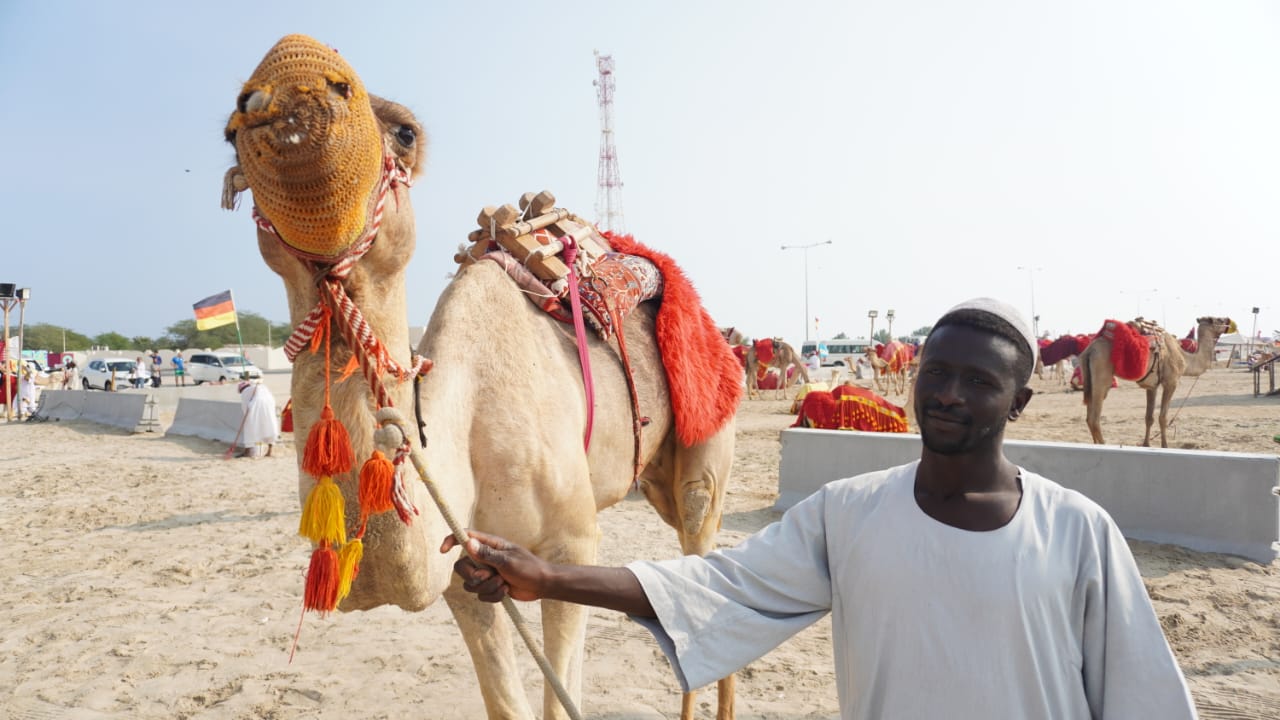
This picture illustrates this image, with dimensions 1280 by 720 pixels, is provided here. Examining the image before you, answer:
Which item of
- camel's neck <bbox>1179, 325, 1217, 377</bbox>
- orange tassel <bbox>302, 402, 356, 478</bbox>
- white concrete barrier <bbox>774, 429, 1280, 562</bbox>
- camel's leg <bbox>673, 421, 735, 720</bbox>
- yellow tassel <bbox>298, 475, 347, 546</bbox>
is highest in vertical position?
camel's neck <bbox>1179, 325, 1217, 377</bbox>

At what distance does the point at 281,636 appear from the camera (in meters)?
4.86

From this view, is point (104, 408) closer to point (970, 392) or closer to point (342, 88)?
point (342, 88)

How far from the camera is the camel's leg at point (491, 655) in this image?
2.51 meters

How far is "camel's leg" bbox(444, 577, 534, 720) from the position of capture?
8.23 feet

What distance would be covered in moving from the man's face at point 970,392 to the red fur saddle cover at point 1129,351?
12789 mm

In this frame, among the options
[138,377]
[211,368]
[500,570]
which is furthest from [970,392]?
[211,368]

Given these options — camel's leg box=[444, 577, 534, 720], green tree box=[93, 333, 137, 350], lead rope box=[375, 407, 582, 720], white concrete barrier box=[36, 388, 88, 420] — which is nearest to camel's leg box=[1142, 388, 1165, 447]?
camel's leg box=[444, 577, 534, 720]

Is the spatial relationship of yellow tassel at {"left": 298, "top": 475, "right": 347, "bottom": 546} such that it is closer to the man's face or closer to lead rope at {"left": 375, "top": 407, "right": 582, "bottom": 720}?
lead rope at {"left": 375, "top": 407, "right": 582, "bottom": 720}

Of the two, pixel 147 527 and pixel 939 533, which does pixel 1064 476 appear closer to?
pixel 939 533

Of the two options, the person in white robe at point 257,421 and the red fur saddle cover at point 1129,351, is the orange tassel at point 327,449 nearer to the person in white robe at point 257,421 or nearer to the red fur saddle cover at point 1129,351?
the person in white robe at point 257,421

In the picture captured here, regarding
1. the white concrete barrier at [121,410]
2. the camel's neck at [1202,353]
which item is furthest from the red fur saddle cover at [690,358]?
the white concrete barrier at [121,410]

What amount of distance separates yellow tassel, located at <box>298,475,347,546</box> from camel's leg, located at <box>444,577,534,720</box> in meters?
0.75

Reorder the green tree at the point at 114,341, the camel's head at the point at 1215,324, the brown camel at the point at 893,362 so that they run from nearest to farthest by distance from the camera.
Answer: the camel's head at the point at 1215,324 → the brown camel at the point at 893,362 → the green tree at the point at 114,341

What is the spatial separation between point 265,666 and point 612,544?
3.18 metres
